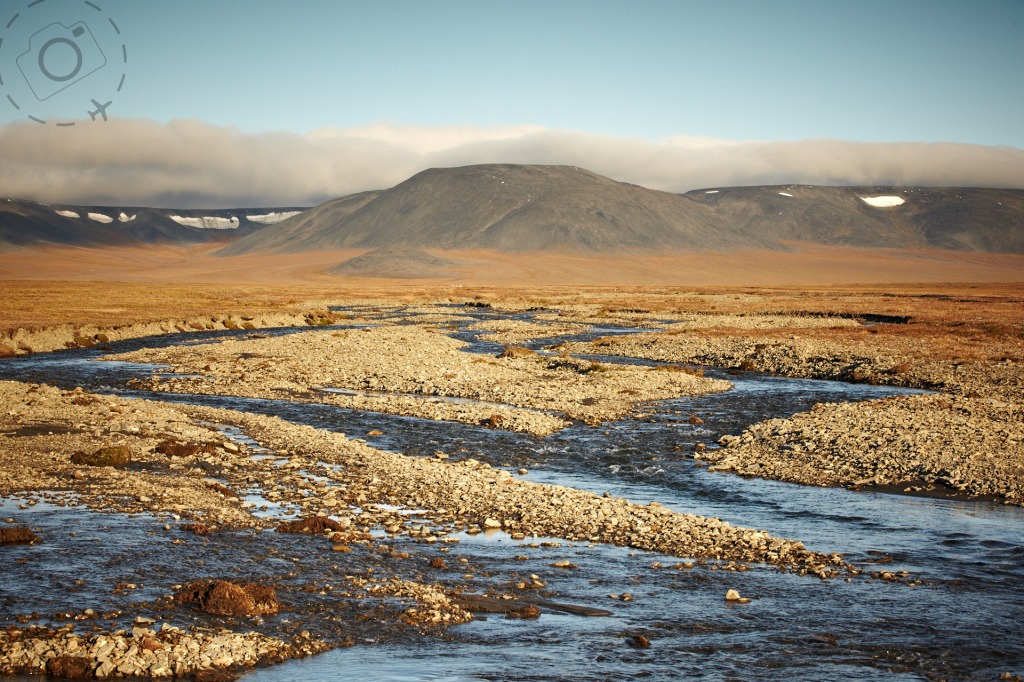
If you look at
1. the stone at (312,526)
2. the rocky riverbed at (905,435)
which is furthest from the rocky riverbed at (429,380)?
the stone at (312,526)

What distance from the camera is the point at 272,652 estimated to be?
12188mm

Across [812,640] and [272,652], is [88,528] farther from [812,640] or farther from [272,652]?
[812,640]

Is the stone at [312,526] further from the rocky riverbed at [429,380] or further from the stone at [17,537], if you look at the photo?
the rocky riverbed at [429,380]

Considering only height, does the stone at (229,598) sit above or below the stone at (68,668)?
above

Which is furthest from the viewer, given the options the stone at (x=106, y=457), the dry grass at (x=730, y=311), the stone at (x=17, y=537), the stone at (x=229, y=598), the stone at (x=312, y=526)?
the dry grass at (x=730, y=311)

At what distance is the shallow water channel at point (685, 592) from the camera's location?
39.7 ft

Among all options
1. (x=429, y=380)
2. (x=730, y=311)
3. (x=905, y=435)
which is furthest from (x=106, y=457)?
(x=730, y=311)

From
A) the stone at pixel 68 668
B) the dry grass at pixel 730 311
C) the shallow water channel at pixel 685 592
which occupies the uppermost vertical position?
the dry grass at pixel 730 311

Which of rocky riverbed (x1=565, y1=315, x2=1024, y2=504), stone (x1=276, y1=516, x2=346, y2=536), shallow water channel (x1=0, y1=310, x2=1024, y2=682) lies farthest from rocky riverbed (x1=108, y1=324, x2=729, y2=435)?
stone (x1=276, y1=516, x2=346, y2=536)

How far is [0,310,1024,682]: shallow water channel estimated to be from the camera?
1209 centimetres

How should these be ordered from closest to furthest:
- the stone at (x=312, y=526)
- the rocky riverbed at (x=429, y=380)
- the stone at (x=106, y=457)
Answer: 1. the stone at (x=312, y=526)
2. the stone at (x=106, y=457)
3. the rocky riverbed at (x=429, y=380)

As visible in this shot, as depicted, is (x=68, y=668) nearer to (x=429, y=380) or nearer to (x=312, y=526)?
(x=312, y=526)

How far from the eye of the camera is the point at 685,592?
1462 cm

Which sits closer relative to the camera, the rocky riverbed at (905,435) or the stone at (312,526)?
the stone at (312,526)
